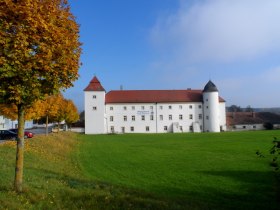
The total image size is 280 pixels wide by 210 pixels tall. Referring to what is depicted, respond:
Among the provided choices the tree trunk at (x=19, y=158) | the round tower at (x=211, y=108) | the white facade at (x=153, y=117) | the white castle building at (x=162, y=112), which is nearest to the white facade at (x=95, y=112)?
the white castle building at (x=162, y=112)

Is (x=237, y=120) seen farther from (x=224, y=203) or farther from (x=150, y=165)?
(x=224, y=203)

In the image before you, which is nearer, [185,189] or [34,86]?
[34,86]

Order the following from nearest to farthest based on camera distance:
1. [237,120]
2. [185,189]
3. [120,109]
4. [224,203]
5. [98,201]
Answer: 1. [98,201]
2. [224,203]
3. [185,189]
4. [120,109]
5. [237,120]

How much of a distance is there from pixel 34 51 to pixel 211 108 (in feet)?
288

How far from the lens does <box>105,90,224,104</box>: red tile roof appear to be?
9625 centimetres

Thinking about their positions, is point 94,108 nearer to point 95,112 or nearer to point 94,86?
point 95,112

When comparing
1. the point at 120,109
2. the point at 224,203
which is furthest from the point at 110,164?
the point at 120,109

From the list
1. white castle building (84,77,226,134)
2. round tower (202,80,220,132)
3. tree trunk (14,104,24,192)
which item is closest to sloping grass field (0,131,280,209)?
tree trunk (14,104,24,192)

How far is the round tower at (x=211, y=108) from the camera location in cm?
9344

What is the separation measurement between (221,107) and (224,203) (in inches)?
3505

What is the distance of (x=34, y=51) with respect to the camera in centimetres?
820

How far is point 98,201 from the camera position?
28.9ft

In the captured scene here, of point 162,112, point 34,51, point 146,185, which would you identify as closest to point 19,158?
point 34,51

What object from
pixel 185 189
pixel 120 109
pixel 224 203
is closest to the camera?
pixel 224 203
